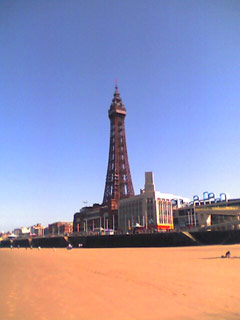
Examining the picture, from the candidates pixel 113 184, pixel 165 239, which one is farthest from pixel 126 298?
pixel 113 184

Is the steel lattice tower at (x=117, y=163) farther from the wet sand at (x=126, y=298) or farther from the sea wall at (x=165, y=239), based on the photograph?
the wet sand at (x=126, y=298)

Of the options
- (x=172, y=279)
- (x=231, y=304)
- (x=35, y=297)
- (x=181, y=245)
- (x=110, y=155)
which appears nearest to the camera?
(x=231, y=304)

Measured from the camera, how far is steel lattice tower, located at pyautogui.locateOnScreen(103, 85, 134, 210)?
97.5 meters

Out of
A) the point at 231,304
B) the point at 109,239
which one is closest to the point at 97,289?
the point at 231,304

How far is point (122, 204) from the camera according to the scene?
87562mm

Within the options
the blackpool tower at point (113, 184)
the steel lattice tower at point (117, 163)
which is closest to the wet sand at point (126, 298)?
the blackpool tower at point (113, 184)

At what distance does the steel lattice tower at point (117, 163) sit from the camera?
97.5 m

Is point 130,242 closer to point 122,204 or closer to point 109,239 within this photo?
point 109,239

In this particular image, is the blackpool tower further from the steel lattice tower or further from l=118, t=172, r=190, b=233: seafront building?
l=118, t=172, r=190, b=233: seafront building

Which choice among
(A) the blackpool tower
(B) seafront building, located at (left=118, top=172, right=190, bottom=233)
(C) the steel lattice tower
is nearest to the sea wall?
(B) seafront building, located at (left=118, top=172, right=190, bottom=233)

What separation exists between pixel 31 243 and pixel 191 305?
91947 mm

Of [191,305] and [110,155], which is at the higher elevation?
[110,155]

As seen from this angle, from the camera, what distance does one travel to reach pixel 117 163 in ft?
334

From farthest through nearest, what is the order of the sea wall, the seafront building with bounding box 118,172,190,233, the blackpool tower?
the blackpool tower
the seafront building with bounding box 118,172,190,233
the sea wall
